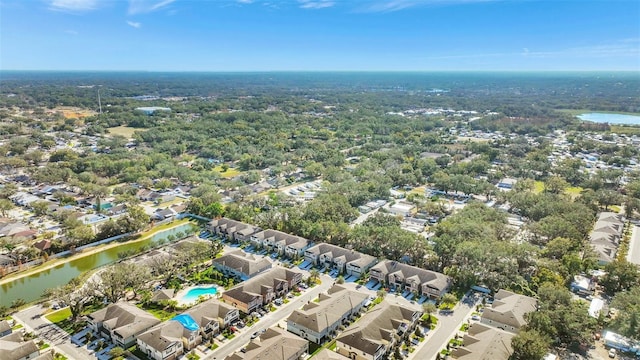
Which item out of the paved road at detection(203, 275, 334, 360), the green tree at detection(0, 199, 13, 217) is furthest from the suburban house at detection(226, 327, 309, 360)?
the green tree at detection(0, 199, 13, 217)

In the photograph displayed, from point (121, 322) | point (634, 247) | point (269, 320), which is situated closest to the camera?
point (121, 322)

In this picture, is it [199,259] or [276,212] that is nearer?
[199,259]

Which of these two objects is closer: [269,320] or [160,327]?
[160,327]

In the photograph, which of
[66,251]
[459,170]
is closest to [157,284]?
[66,251]

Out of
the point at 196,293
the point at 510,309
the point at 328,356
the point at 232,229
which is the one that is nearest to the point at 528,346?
the point at 510,309

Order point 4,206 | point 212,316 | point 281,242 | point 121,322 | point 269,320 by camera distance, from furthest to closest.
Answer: point 4,206
point 281,242
point 269,320
point 212,316
point 121,322

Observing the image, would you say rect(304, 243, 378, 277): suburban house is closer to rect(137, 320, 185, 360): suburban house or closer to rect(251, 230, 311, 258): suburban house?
rect(251, 230, 311, 258): suburban house

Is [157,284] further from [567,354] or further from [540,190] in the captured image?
[540,190]

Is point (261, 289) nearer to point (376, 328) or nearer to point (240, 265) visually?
point (240, 265)
